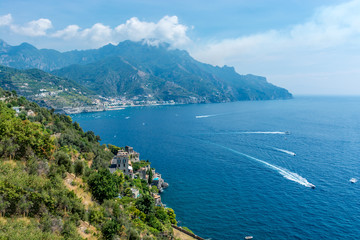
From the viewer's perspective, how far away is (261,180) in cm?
7181

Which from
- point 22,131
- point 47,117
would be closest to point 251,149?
point 47,117

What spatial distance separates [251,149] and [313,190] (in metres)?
38.7

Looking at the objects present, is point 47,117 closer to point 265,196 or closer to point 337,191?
point 265,196

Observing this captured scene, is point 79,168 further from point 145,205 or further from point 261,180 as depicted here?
point 261,180

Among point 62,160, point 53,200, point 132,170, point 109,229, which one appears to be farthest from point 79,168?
point 132,170

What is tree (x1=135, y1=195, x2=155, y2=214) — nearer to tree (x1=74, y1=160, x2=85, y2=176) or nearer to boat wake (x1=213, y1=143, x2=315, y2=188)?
tree (x1=74, y1=160, x2=85, y2=176)

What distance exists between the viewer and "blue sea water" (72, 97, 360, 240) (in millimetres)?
50594

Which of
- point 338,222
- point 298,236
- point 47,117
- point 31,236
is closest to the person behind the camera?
point 31,236

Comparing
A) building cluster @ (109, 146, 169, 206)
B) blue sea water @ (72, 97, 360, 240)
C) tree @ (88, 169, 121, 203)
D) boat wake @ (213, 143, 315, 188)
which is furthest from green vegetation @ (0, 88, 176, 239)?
boat wake @ (213, 143, 315, 188)

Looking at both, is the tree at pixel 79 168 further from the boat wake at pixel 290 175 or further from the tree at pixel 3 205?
the boat wake at pixel 290 175

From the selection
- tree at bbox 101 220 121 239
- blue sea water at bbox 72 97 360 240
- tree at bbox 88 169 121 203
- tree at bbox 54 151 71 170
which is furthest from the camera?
blue sea water at bbox 72 97 360 240

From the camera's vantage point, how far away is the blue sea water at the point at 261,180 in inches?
1992

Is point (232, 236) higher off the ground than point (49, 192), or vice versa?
point (49, 192)

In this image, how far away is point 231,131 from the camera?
139 metres
